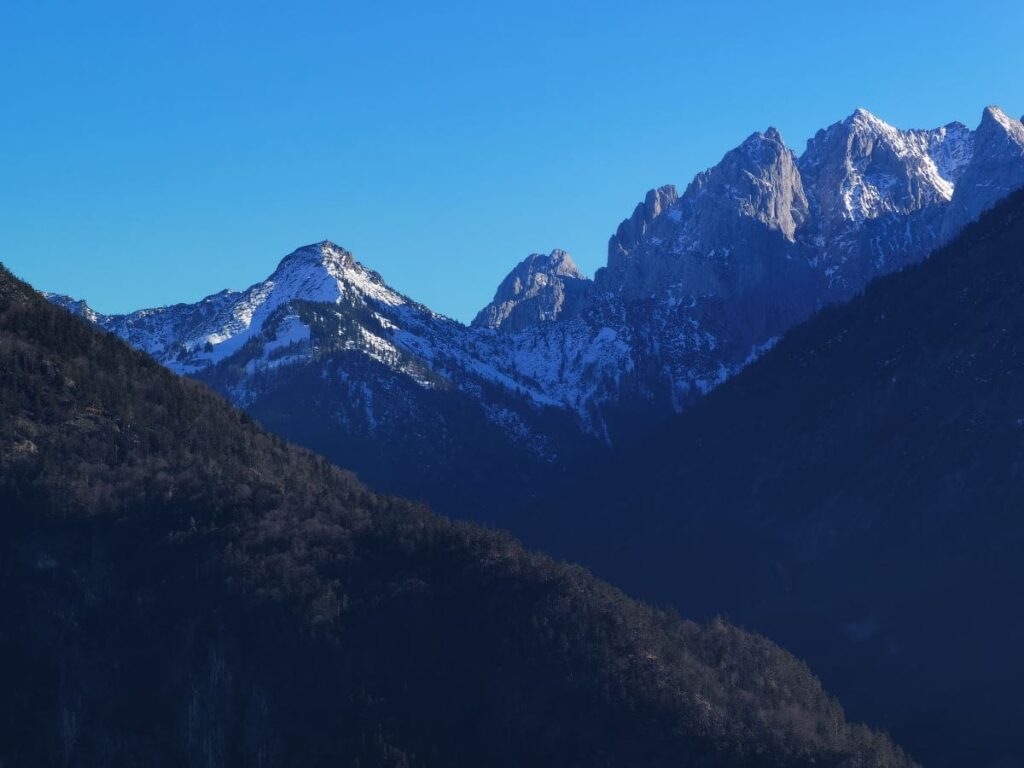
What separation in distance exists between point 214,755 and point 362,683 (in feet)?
62.6

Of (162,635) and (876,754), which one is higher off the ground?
(162,635)

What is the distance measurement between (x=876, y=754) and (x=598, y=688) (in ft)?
111

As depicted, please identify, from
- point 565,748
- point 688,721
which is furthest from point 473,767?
point 688,721

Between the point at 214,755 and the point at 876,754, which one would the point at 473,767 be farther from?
the point at 876,754

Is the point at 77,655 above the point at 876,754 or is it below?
above

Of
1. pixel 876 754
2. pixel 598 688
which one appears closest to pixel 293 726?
pixel 598 688

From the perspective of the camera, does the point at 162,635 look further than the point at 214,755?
Yes

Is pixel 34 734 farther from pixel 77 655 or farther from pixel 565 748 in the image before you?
pixel 565 748

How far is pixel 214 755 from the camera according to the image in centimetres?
18575

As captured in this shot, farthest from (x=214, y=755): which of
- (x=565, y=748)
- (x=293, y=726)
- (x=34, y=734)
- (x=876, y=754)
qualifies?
(x=876, y=754)

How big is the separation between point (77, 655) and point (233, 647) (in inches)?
744

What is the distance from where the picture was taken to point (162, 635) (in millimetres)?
199875

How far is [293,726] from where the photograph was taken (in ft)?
614

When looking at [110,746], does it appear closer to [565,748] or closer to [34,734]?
[34,734]
